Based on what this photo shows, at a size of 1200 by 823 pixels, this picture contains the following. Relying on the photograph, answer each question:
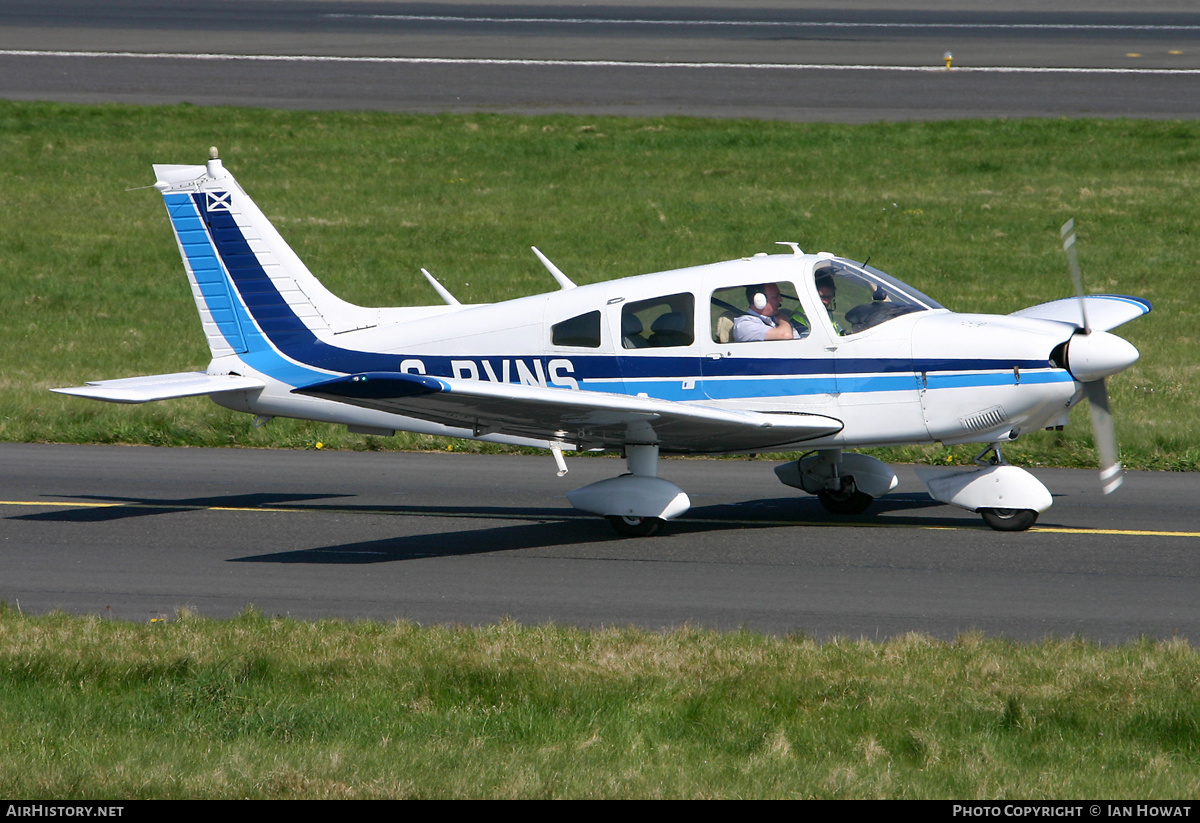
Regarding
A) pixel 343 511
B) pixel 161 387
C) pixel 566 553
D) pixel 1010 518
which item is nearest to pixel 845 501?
pixel 1010 518

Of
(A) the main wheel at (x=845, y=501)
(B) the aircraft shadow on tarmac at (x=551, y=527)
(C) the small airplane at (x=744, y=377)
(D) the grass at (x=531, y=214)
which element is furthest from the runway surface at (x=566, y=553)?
(D) the grass at (x=531, y=214)

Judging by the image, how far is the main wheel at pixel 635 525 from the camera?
10.1 m

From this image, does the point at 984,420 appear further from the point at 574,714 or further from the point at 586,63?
the point at 586,63

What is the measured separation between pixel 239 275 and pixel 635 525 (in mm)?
4221

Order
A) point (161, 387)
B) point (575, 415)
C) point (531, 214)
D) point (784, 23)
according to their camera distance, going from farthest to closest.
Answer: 1. point (784, 23)
2. point (531, 214)
3. point (161, 387)
4. point (575, 415)

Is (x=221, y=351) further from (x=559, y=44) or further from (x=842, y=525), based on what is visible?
(x=559, y=44)

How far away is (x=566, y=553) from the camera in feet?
32.0

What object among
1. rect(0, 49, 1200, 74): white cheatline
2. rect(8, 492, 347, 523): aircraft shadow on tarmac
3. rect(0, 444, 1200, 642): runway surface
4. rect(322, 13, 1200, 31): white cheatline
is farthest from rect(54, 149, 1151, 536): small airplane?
rect(322, 13, 1200, 31): white cheatline

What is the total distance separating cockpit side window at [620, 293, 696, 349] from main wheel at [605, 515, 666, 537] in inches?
52.2

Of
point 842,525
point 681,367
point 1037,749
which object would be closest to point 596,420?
point 681,367

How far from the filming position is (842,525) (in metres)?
10.4

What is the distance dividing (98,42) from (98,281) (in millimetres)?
19080

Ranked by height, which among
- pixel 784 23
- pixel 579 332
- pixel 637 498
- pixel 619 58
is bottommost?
pixel 637 498

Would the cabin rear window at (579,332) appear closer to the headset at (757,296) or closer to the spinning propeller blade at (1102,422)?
the headset at (757,296)
